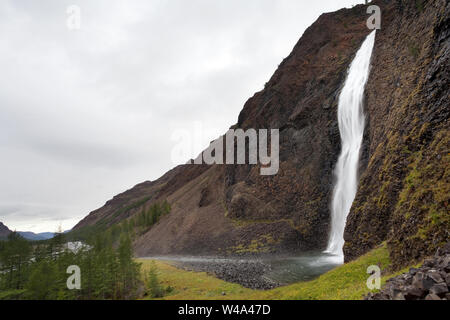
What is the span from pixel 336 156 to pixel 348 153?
5377 millimetres

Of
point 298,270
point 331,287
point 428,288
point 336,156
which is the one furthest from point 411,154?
point 336,156

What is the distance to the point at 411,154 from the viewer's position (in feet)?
61.0

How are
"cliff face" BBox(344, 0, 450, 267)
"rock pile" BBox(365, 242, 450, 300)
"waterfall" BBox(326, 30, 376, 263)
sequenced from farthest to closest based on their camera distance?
"waterfall" BBox(326, 30, 376, 263)
"cliff face" BBox(344, 0, 450, 267)
"rock pile" BBox(365, 242, 450, 300)

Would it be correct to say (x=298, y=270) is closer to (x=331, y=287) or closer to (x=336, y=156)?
(x=331, y=287)

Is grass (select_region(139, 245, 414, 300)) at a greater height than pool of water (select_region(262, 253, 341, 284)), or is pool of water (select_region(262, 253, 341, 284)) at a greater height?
grass (select_region(139, 245, 414, 300))

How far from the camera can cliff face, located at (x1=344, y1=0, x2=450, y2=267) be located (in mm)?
13883

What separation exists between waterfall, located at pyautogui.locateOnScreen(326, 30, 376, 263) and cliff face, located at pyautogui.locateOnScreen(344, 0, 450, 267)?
27.4ft

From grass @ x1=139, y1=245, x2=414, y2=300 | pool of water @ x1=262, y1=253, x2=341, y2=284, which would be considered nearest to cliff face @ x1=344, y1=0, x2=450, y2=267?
grass @ x1=139, y1=245, x2=414, y2=300

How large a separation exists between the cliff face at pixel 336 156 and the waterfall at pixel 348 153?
2.33m

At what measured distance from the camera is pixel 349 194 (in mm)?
39281

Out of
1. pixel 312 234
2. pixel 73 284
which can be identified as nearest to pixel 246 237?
pixel 312 234

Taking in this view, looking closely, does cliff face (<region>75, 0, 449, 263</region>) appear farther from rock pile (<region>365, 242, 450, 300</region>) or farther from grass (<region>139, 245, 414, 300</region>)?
rock pile (<region>365, 242, 450, 300</region>)
